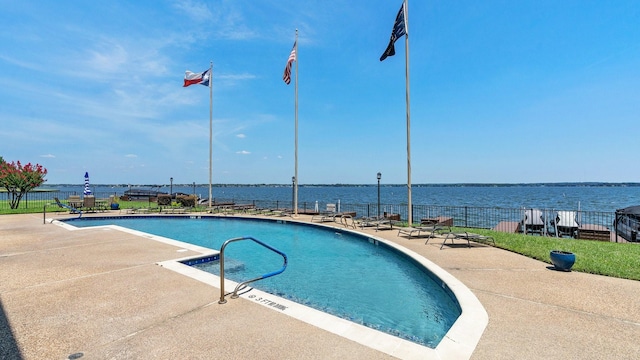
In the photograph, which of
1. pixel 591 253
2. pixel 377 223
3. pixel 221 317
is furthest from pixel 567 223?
pixel 221 317

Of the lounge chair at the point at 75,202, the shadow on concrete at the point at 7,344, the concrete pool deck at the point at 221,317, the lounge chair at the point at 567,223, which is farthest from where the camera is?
the lounge chair at the point at 75,202

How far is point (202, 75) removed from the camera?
20.9m

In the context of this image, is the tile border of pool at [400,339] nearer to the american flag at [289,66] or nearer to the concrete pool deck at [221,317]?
the concrete pool deck at [221,317]

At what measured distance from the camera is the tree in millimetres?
21344

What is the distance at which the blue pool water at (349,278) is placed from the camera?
4989mm

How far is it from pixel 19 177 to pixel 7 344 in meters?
25.4

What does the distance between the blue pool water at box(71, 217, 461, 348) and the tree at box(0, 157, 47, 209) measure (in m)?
16.2

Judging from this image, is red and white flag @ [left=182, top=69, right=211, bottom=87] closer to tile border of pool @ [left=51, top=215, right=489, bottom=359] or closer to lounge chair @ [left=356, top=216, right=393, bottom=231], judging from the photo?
lounge chair @ [left=356, top=216, right=393, bottom=231]

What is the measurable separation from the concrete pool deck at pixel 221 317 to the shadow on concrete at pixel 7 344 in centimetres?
1

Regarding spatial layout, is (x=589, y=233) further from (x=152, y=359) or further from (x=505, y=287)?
(x=152, y=359)

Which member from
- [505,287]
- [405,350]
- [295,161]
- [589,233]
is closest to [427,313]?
[505,287]

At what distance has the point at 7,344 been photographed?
11.5ft

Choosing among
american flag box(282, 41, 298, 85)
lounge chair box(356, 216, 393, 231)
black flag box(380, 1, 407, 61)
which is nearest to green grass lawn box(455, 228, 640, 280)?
lounge chair box(356, 216, 393, 231)

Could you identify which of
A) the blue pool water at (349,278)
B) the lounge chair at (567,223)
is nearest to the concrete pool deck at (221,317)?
the blue pool water at (349,278)
